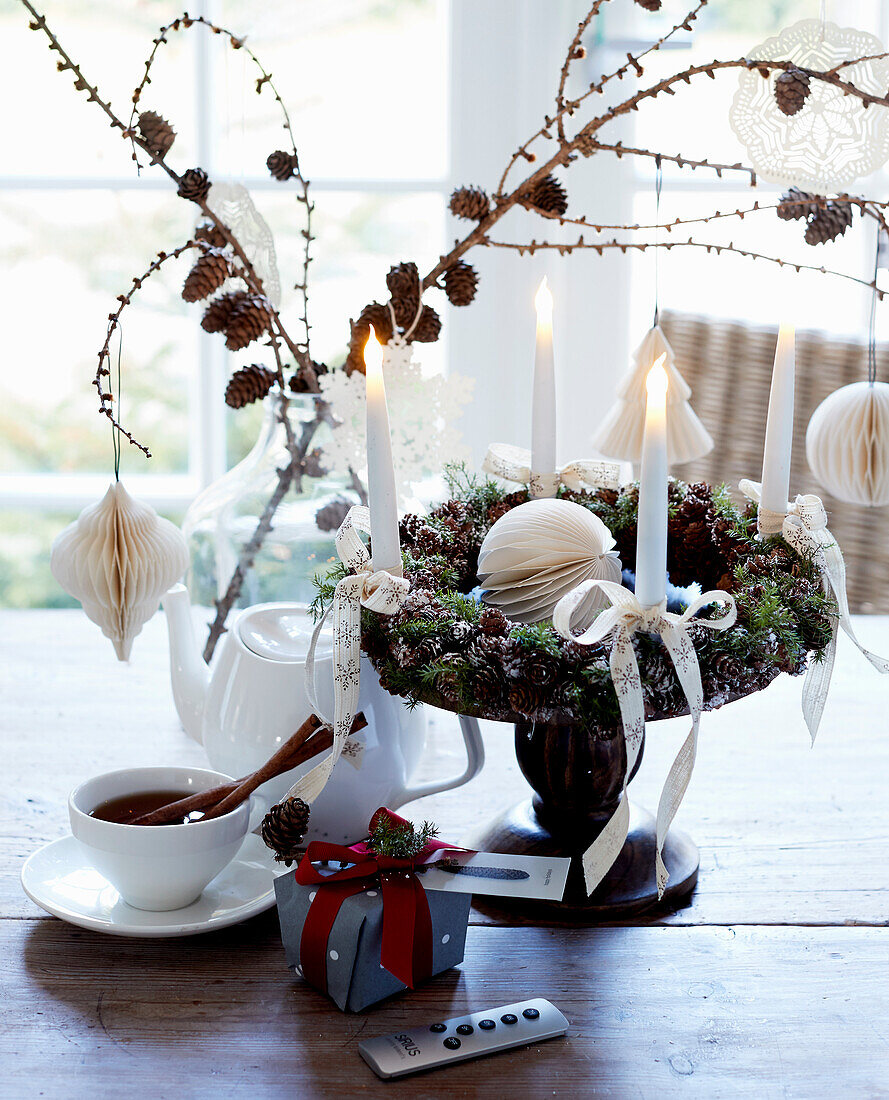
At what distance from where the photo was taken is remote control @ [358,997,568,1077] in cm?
56

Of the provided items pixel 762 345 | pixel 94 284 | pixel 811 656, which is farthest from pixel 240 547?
pixel 94 284

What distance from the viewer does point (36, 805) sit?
0.83 meters

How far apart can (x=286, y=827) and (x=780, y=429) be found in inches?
15.3

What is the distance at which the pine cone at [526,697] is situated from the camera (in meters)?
0.56

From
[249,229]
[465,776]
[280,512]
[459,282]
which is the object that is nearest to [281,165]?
[249,229]

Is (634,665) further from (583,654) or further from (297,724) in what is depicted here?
(297,724)

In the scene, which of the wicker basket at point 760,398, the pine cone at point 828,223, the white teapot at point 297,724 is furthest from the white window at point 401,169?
the white teapot at point 297,724

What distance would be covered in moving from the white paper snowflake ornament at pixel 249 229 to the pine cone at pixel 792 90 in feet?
1.31

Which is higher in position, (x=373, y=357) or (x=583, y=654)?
(x=373, y=357)

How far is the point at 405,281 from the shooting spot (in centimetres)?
86

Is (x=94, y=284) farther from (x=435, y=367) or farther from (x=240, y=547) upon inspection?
(x=240, y=547)

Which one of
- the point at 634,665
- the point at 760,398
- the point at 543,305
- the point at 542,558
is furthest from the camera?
the point at 760,398

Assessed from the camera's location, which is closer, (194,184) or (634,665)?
(634,665)

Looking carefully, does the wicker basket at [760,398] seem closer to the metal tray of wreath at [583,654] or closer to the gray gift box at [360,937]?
the metal tray of wreath at [583,654]
